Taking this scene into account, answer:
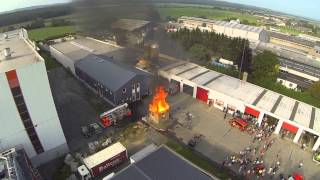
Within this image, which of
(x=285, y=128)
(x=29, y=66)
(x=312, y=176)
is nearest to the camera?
(x=29, y=66)

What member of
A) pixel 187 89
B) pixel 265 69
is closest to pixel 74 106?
pixel 187 89

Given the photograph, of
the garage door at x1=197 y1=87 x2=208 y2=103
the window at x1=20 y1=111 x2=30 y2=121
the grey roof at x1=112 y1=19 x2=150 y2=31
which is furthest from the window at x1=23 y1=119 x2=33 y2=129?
the garage door at x1=197 y1=87 x2=208 y2=103

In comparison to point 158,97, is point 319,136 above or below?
below

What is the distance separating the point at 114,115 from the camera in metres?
30.7

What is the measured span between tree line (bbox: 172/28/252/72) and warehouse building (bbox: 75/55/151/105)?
19.3 meters

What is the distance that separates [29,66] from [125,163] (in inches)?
550

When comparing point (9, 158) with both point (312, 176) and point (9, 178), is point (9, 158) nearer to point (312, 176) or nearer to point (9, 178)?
point (9, 178)

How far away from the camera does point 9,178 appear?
1697 cm

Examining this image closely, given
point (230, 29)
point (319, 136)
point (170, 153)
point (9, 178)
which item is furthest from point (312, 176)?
point (230, 29)

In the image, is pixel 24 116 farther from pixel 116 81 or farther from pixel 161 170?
pixel 161 170

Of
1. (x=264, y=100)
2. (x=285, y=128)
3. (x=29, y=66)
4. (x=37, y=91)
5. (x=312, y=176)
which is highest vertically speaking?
(x=29, y=66)

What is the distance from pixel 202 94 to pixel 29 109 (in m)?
24.2

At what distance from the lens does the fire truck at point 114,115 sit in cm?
3014

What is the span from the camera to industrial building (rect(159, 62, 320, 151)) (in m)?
28.2
